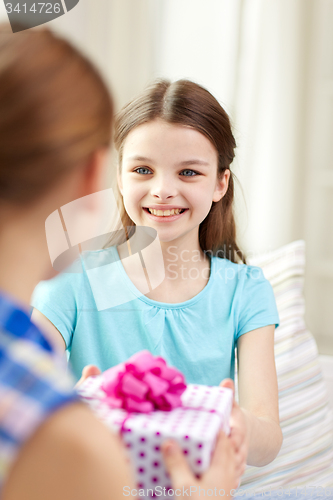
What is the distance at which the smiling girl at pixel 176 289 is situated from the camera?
1.65 feet

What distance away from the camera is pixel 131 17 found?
0.71 meters

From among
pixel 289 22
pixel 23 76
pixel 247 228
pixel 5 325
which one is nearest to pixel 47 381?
pixel 5 325

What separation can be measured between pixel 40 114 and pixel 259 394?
0.39 metres

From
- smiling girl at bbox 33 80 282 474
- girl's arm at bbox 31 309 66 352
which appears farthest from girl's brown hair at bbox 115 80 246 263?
girl's arm at bbox 31 309 66 352

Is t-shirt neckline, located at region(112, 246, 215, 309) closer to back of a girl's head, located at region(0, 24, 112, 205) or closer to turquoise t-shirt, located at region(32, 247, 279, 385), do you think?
turquoise t-shirt, located at region(32, 247, 279, 385)

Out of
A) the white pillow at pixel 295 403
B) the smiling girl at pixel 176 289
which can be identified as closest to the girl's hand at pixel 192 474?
the smiling girl at pixel 176 289

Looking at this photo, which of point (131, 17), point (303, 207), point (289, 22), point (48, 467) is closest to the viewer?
point (48, 467)

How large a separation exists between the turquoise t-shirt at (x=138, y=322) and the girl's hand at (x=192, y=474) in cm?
28

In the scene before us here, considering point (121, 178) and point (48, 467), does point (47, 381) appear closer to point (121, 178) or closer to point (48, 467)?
point (48, 467)

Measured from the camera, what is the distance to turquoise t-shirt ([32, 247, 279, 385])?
0.53 metres

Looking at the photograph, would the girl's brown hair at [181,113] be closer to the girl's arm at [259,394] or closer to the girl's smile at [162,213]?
the girl's smile at [162,213]

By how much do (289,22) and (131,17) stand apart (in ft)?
1.39

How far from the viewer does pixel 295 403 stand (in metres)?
0.75

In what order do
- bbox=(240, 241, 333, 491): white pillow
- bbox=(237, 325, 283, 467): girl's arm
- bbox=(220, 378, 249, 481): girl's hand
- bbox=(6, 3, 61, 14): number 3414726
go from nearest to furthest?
1. bbox=(220, 378, 249, 481): girl's hand
2. bbox=(237, 325, 283, 467): girl's arm
3. bbox=(6, 3, 61, 14): number 3414726
4. bbox=(240, 241, 333, 491): white pillow
